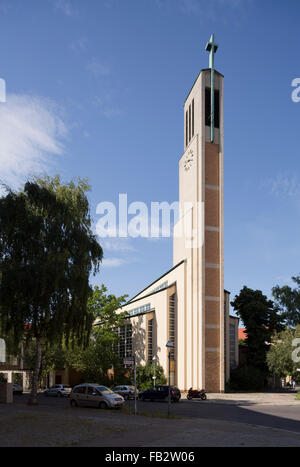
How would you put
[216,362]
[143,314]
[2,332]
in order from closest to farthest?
[2,332] → [216,362] → [143,314]

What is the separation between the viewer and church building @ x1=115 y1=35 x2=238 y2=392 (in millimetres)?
46625

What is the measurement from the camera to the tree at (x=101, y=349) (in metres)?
50.9

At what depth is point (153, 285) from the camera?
7006cm

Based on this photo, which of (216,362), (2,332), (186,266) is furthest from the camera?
(186,266)

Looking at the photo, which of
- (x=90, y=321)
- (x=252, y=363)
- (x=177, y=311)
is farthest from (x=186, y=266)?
(x=90, y=321)

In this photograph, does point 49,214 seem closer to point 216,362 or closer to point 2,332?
point 2,332

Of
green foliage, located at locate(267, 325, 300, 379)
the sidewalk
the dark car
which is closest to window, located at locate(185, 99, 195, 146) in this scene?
green foliage, located at locate(267, 325, 300, 379)

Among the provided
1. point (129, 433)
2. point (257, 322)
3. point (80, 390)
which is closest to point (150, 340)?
point (257, 322)

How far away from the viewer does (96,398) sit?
84.2 feet

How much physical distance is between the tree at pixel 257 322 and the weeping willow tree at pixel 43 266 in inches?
1236

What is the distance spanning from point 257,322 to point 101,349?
1845 cm

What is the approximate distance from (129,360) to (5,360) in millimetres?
37078

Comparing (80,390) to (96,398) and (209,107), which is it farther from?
(209,107)
